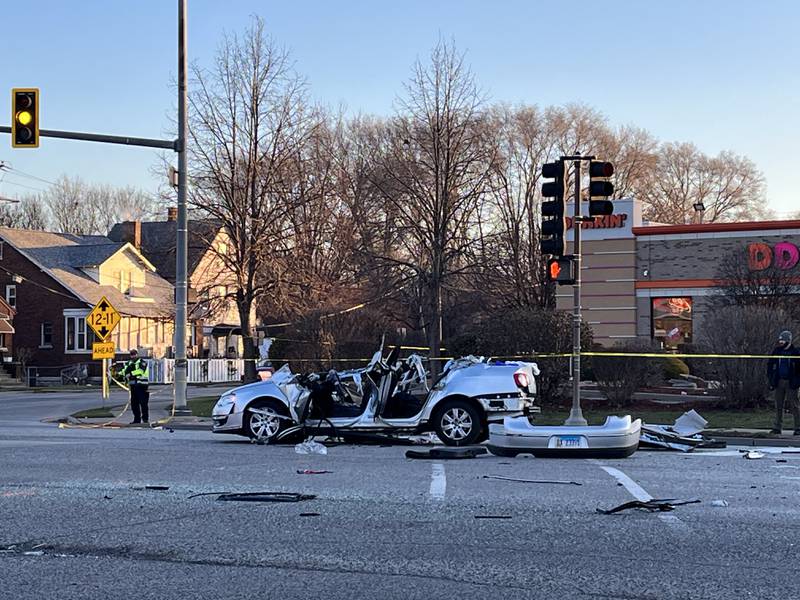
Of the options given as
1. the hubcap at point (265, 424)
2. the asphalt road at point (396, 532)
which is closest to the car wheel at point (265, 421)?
the hubcap at point (265, 424)

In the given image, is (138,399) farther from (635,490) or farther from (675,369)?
(635,490)

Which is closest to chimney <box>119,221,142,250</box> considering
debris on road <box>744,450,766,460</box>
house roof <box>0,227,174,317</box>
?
house roof <box>0,227,174,317</box>

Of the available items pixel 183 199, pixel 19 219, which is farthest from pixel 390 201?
pixel 19 219

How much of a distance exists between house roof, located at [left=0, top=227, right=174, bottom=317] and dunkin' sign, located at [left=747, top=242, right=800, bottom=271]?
1185 inches

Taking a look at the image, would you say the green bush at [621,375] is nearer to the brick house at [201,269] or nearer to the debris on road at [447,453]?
the debris on road at [447,453]

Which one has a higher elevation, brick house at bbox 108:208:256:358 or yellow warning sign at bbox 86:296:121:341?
brick house at bbox 108:208:256:358

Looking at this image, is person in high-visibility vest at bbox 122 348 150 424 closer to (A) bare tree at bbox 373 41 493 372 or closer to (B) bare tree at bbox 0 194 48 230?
(A) bare tree at bbox 373 41 493 372

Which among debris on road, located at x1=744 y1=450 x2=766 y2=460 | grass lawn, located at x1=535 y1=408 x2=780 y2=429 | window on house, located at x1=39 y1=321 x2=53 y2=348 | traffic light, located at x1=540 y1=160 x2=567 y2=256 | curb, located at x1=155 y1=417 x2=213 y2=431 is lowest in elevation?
curb, located at x1=155 y1=417 x2=213 y2=431

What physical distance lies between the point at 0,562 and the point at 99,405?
2607 cm

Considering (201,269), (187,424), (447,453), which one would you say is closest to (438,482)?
(447,453)

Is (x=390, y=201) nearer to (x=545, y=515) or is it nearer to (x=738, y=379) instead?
(x=738, y=379)

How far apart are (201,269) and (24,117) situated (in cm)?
2553

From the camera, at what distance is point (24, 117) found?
66.7 feet

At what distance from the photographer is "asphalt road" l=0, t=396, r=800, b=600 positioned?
6.57 meters
